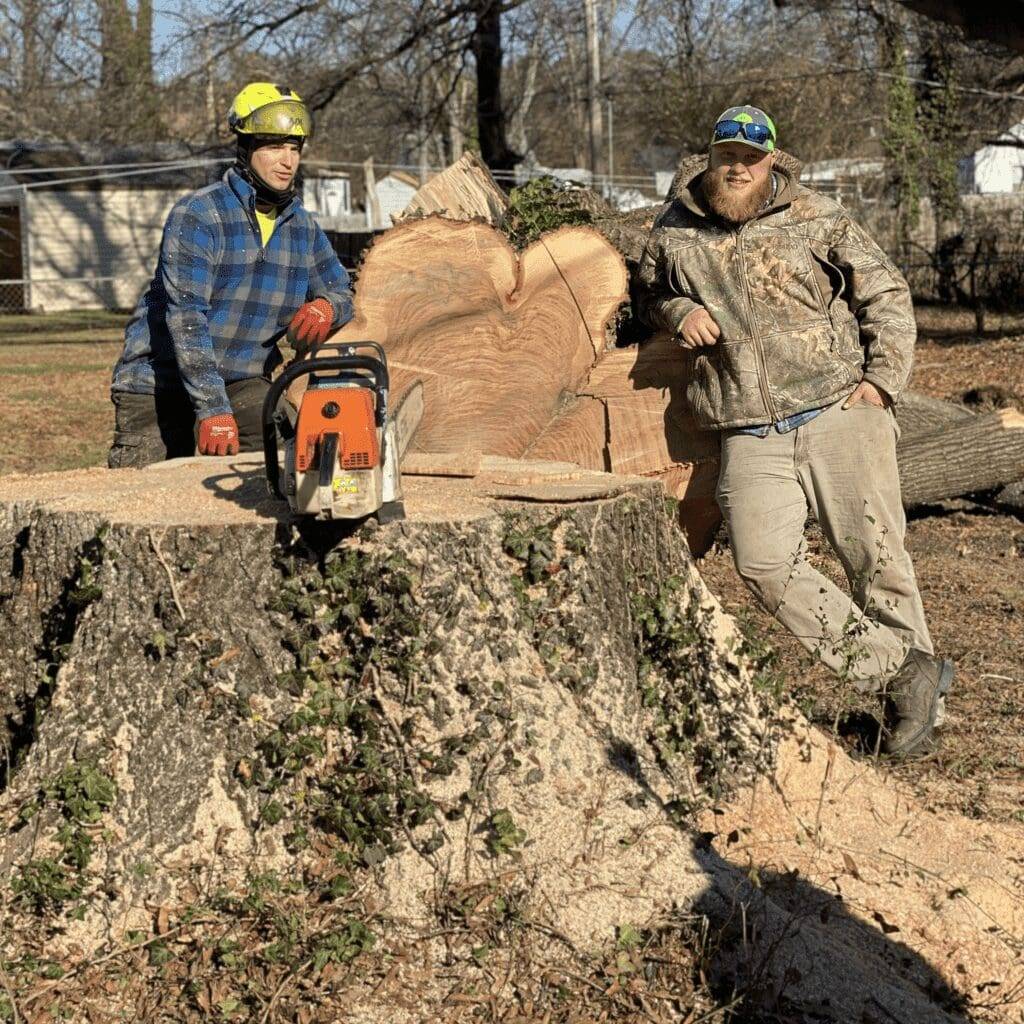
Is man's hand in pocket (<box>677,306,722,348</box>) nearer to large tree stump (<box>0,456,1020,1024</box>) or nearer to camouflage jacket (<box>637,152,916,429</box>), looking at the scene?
camouflage jacket (<box>637,152,916,429</box>)

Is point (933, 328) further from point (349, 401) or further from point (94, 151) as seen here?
point (94, 151)

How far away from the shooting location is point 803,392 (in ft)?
15.0

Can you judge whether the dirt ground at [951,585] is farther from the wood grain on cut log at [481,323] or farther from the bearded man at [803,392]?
the wood grain on cut log at [481,323]

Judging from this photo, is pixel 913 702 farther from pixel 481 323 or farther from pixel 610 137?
pixel 610 137

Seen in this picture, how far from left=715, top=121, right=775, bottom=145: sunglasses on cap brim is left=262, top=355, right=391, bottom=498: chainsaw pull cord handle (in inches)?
57.4

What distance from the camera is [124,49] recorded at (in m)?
22.8

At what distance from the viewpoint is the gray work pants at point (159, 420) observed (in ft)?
17.3

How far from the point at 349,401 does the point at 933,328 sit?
1620cm

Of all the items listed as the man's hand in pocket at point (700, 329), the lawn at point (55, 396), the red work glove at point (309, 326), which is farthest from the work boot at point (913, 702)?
the lawn at point (55, 396)

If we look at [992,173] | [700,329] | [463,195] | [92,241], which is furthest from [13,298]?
[992,173]

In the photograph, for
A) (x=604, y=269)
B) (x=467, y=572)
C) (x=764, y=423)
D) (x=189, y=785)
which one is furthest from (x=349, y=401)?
(x=604, y=269)

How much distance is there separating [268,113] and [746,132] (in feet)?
5.29

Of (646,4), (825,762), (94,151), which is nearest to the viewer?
(825,762)

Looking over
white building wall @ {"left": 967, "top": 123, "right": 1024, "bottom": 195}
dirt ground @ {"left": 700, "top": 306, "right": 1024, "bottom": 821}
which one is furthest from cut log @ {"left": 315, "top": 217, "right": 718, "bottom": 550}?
white building wall @ {"left": 967, "top": 123, "right": 1024, "bottom": 195}
